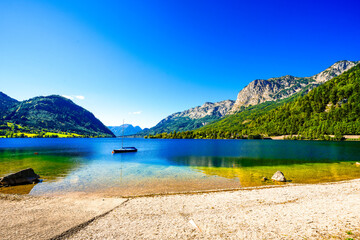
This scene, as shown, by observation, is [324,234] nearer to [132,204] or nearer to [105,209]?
[132,204]

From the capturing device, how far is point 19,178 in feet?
97.2

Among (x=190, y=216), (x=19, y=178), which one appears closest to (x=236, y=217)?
(x=190, y=216)

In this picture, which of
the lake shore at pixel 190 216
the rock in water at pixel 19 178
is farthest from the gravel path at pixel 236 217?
the rock in water at pixel 19 178

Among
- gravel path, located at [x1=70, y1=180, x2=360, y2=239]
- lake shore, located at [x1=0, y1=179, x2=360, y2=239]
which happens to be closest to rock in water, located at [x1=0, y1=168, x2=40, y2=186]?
lake shore, located at [x1=0, y1=179, x2=360, y2=239]

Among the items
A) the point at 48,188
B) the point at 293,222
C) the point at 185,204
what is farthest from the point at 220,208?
the point at 48,188

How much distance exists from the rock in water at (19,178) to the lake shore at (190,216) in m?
7.99

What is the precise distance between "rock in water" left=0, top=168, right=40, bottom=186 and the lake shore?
315 inches

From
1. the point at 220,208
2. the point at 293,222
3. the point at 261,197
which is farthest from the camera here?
the point at 261,197

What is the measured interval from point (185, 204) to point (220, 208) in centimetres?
381

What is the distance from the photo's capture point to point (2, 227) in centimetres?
1382

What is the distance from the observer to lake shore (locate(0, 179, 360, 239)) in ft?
40.2

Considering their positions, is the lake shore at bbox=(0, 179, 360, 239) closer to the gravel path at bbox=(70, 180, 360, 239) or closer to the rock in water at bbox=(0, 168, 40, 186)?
the gravel path at bbox=(70, 180, 360, 239)

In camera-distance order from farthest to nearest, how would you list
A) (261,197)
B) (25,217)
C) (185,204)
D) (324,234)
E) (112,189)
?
(112,189) → (261,197) → (185,204) → (25,217) → (324,234)

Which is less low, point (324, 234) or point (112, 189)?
point (324, 234)
